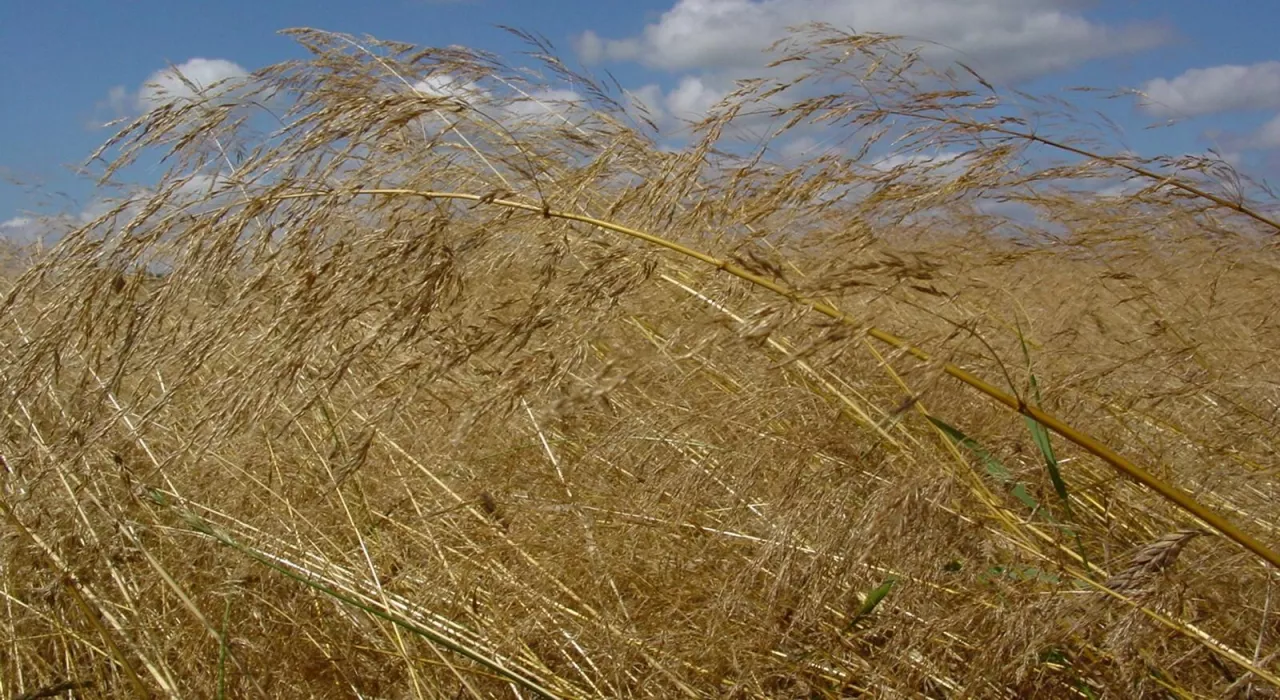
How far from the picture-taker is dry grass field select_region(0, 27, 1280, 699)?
156 cm

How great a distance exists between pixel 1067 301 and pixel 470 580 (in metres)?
2.06

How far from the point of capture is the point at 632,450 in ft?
6.88

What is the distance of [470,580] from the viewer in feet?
6.49

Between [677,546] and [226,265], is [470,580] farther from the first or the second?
[226,265]

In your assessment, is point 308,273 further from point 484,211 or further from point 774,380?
point 774,380

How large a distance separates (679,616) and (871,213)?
3.04 ft

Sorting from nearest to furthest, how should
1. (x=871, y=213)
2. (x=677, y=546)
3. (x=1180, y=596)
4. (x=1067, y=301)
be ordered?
(x=1180, y=596)
(x=677, y=546)
(x=871, y=213)
(x=1067, y=301)

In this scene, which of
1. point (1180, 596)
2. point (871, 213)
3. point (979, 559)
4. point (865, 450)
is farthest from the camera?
point (871, 213)

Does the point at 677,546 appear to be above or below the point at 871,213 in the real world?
below

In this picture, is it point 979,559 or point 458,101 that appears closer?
point 979,559

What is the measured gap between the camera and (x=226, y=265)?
183 centimetres

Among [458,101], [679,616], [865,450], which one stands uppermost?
[458,101]

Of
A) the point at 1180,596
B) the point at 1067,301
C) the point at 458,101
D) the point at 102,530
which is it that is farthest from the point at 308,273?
the point at 1067,301

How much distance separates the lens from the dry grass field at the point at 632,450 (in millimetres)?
1557
